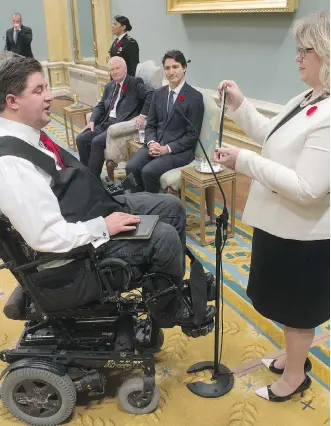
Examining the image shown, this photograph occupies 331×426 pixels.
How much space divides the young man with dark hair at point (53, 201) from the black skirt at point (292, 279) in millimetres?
269

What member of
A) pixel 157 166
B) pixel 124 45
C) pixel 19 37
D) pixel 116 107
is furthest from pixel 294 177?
pixel 19 37

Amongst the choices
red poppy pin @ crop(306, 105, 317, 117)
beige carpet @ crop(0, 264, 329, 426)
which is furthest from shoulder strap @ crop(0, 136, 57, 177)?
beige carpet @ crop(0, 264, 329, 426)

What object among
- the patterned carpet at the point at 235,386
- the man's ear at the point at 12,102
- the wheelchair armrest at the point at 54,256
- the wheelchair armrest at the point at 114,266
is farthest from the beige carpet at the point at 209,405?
the man's ear at the point at 12,102

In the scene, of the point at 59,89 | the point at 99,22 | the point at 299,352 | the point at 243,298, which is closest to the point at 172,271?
the point at 299,352

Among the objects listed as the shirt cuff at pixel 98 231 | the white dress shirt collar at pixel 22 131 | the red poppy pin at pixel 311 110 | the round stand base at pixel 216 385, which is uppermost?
the red poppy pin at pixel 311 110

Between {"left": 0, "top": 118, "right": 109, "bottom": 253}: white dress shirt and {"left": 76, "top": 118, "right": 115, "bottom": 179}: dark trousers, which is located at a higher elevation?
{"left": 0, "top": 118, "right": 109, "bottom": 253}: white dress shirt

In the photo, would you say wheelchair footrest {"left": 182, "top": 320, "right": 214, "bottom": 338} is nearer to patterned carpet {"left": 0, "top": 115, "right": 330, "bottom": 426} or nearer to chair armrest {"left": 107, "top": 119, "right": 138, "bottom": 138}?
patterned carpet {"left": 0, "top": 115, "right": 330, "bottom": 426}

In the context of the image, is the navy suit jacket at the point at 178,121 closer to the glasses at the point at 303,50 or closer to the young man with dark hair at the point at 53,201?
the young man with dark hair at the point at 53,201

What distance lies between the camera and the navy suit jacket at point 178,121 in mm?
3594

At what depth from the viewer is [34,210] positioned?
66.0 inches

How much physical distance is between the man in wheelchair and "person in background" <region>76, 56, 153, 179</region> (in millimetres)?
2500

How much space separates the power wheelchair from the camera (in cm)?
183

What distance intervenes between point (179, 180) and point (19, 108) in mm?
1828

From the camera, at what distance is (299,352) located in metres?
1.97
